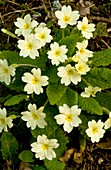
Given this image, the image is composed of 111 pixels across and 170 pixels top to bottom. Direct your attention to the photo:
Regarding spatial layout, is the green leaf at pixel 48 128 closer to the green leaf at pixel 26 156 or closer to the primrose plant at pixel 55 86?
the primrose plant at pixel 55 86

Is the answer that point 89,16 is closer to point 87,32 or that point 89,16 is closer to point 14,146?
point 87,32

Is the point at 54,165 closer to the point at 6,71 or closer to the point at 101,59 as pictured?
the point at 6,71

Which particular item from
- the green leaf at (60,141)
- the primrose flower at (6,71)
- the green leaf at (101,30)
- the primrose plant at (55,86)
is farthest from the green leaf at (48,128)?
the green leaf at (101,30)

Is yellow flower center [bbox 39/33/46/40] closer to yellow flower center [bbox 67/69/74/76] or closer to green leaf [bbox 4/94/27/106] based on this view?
yellow flower center [bbox 67/69/74/76]

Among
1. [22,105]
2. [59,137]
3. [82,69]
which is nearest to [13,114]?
[22,105]

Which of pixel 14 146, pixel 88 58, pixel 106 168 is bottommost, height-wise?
pixel 106 168

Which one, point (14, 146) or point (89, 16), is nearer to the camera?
point (14, 146)
